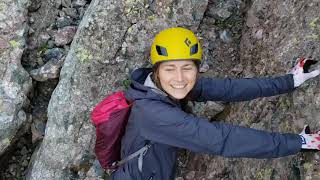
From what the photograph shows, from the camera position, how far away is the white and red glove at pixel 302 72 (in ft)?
19.0

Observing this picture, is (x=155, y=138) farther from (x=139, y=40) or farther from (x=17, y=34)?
(x=17, y=34)

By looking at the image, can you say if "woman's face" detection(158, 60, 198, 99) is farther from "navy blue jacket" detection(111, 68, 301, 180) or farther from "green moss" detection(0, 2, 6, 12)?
"green moss" detection(0, 2, 6, 12)

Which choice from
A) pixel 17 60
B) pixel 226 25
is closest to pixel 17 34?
pixel 17 60

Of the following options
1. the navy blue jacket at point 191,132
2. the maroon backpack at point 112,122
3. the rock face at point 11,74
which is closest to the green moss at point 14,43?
the rock face at point 11,74

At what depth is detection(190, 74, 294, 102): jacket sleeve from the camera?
233 inches

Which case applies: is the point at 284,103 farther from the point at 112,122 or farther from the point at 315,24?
the point at 112,122

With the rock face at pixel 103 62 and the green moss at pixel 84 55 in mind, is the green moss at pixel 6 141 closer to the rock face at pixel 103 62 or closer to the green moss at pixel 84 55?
the rock face at pixel 103 62

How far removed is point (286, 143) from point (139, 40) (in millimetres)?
3555

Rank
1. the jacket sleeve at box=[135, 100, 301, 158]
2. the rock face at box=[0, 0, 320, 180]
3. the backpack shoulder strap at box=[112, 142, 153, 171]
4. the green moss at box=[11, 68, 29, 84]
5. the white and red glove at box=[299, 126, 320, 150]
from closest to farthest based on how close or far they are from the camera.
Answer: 1. the jacket sleeve at box=[135, 100, 301, 158]
2. the white and red glove at box=[299, 126, 320, 150]
3. the backpack shoulder strap at box=[112, 142, 153, 171]
4. the rock face at box=[0, 0, 320, 180]
5. the green moss at box=[11, 68, 29, 84]

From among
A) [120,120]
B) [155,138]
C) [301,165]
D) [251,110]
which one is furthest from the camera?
[251,110]

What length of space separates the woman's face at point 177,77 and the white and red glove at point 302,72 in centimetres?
141

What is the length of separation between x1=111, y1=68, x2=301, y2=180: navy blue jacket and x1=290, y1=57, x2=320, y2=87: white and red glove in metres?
0.08

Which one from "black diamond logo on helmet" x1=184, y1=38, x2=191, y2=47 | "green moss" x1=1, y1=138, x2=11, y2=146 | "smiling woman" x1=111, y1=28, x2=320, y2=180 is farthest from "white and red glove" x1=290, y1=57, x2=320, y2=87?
"green moss" x1=1, y1=138, x2=11, y2=146

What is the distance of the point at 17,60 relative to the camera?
766cm
